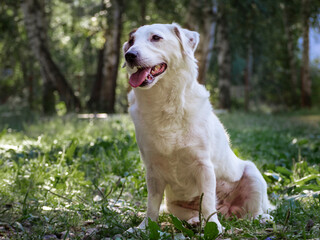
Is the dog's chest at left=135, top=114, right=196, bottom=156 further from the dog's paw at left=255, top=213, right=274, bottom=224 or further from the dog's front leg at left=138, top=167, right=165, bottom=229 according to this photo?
the dog's paw at left=255, top=213, right=274, bottom=224

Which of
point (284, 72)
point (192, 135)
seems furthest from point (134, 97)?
point (284, 72)

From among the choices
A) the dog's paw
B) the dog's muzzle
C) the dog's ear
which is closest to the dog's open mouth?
the dog's muzzle

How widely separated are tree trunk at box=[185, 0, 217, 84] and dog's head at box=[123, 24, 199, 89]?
9.47 m

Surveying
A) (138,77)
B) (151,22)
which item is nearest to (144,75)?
(138,77)

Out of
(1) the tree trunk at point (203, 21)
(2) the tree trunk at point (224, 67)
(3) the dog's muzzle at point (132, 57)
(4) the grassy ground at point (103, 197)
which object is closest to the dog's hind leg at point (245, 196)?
(4) the grassy ground at point (103, 197)

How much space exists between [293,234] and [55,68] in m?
12.9

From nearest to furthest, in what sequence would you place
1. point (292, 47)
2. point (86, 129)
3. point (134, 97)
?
1. point (134, 97)
2. point (86, 129)
3. point (292, 47)

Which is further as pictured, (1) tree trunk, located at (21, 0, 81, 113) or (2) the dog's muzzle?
(1) tree trunk, located at (21, 0, 81, 113)

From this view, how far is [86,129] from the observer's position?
838 cm

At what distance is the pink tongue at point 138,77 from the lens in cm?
317

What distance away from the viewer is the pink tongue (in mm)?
3168

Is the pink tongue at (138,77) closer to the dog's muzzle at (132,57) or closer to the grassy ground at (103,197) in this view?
the dog's muzzle at (132,57)

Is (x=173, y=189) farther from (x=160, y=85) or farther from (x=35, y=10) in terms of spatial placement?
(x=35, y=10)

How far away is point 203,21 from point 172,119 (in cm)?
1059
